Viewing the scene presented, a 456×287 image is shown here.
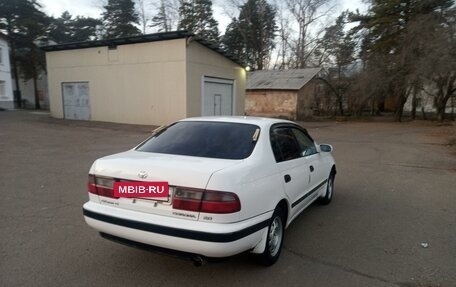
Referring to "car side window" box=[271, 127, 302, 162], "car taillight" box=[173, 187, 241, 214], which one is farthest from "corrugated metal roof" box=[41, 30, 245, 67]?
"car taillight" box=[173, 187, 241, 214]

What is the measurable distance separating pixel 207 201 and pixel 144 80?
665 inches

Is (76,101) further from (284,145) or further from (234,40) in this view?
(234,40)

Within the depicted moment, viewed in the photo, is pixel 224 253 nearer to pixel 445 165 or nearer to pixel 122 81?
pixel 445 165

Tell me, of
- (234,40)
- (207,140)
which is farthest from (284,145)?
(234,40)

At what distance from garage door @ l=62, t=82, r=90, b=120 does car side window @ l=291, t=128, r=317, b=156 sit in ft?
62.9

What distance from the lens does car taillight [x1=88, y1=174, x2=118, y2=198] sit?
3.05m

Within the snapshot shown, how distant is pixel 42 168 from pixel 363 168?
8.19 meters

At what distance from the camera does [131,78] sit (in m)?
18.8

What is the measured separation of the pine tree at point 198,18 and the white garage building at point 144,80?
2438cm

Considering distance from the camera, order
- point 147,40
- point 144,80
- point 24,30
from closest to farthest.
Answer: point 147,40, point 144,80, point 24,30

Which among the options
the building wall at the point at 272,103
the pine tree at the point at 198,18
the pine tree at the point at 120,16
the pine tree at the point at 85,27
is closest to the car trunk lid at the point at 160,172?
the building wall at the point at 272,103

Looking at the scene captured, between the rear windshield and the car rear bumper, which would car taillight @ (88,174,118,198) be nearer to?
the car rear bumper

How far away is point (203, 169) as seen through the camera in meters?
2.78

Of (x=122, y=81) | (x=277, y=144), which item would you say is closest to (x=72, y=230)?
(x=277, y=144)
